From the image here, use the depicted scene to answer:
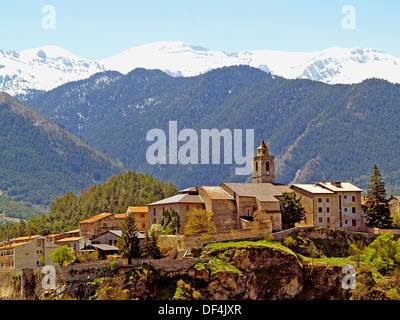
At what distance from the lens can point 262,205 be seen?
12225 cm

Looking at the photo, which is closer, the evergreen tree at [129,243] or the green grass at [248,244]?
the evergreen tree at [129,243]

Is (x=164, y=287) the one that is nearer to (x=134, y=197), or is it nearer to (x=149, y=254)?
(x=149, y=254)

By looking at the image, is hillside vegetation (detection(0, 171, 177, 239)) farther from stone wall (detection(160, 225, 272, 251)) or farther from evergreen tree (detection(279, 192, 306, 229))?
stone wall (detection(160, 225, 272, 251))

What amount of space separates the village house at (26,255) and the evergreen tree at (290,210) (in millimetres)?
38620

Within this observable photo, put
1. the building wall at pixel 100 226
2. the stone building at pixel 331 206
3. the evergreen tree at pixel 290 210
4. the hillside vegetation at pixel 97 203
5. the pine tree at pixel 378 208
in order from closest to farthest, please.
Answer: the evergreen tree at pixel 290 210
the stone building at pixel 331 206
the pine tree at pixel 378 208
the building wall at pixel 100 226
the hillside vegetation at pixel 97 203

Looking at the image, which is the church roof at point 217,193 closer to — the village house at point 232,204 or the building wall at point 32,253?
the village house at point 232,204

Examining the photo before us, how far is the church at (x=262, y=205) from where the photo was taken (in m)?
123

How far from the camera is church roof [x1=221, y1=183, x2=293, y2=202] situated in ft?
411

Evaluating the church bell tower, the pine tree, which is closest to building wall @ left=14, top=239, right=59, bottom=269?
the church bell tower

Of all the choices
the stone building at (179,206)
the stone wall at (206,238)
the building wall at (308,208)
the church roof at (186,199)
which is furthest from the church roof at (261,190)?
the stone wall at (206,238)

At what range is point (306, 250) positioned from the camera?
11750 cm

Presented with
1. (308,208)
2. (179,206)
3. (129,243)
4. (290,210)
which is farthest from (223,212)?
(129,243)
